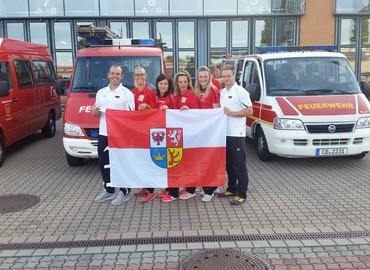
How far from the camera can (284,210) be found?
18.2 feet

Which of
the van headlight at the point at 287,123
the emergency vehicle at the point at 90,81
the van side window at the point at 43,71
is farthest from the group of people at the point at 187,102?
the van side window at the point at 43,71

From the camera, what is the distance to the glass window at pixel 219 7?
18.9 metres

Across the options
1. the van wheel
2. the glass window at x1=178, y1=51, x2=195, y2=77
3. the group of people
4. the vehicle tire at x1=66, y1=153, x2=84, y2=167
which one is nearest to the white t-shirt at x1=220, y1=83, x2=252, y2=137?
the group of people

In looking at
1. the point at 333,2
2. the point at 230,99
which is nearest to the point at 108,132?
the point at 230,99

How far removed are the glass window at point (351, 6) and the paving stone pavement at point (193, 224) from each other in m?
13.9

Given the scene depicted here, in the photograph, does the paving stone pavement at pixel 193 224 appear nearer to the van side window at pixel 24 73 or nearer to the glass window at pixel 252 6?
the van side window at pixel 24 73

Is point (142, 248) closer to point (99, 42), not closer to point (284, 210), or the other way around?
point (284, 210)

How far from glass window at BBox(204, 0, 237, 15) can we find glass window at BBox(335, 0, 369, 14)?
483 centimetres

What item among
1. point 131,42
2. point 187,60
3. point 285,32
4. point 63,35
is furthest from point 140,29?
point 131,42

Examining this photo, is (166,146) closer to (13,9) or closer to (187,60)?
(187,60)

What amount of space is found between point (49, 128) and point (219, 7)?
34.9 ft

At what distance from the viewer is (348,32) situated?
19.5m

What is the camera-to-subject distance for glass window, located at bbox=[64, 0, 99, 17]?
61.2ft

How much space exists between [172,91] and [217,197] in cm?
170
